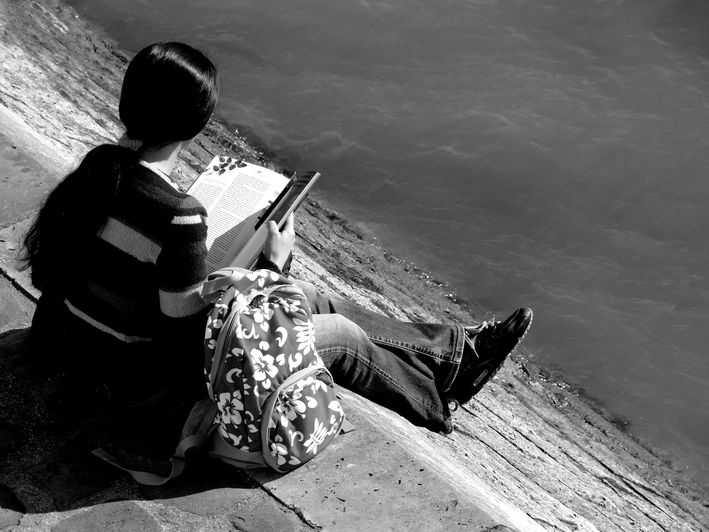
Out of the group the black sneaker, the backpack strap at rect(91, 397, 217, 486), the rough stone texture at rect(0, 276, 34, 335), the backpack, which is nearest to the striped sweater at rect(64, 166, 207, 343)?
the backpack

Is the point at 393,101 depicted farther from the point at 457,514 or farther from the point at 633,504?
the point at 457,514

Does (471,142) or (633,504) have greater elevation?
(471,142)

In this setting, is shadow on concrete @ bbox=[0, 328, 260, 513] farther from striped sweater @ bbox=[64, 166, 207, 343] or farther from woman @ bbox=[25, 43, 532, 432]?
striped sweater @ bbox=[64, 166, 207, 343]

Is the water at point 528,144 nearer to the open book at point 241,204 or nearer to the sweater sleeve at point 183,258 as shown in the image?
the open book at point 241,204

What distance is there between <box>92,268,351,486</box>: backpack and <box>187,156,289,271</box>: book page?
375 mm

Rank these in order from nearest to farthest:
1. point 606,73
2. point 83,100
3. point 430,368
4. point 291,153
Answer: point 430,368
point 83,100
point 291,153
point 606,73

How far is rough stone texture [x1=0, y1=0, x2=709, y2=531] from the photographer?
3020mm

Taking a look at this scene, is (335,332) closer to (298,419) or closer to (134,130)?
(298,419)

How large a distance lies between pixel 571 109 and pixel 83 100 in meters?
5.20

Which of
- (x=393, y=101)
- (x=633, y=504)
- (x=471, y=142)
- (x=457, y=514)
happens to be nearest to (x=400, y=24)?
(x=393, y=101)

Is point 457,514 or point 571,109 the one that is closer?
point 457,514

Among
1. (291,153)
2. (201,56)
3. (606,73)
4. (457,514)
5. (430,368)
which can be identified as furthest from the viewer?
(606,73)

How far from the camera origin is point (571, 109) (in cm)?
981

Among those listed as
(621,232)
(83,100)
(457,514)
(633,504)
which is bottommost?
(83,100)
